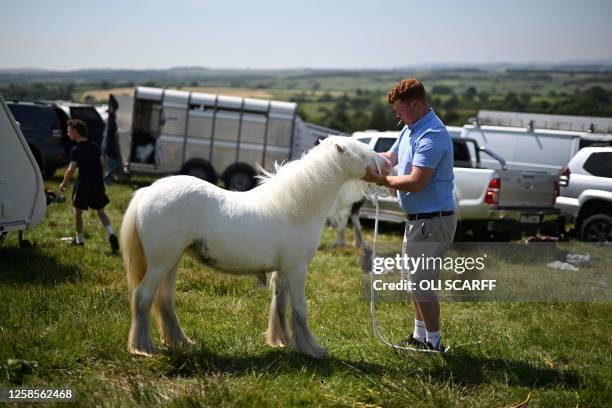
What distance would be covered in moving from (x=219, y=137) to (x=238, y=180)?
1510 millimetres

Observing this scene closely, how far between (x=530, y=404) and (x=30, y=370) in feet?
11.8

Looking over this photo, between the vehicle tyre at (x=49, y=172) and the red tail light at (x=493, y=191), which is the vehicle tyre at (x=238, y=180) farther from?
the red tail light at (x=493, y=191)

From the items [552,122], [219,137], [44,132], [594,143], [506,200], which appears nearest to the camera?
[506,200]

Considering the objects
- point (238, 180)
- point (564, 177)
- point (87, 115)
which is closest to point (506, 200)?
point (564, 177)

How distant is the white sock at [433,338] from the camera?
4996 millimetres

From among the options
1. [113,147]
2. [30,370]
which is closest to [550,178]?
[30,370]

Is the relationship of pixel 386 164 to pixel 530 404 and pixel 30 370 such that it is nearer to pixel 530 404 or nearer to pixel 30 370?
pixel 530 404

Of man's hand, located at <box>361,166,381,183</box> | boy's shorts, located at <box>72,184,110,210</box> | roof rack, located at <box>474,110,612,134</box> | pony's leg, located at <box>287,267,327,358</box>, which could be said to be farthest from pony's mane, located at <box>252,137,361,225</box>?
roof rack, located at <box>474,110,612,134</box>

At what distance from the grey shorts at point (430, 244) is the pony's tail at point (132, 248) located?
220cm

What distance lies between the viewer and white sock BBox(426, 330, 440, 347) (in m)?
5.00

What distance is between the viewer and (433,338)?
5.00m

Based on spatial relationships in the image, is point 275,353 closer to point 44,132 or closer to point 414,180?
point 414,180

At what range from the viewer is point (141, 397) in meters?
3.89

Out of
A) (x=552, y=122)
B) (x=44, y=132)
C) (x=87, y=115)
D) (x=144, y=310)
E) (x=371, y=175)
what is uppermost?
(x=552, y=122)
